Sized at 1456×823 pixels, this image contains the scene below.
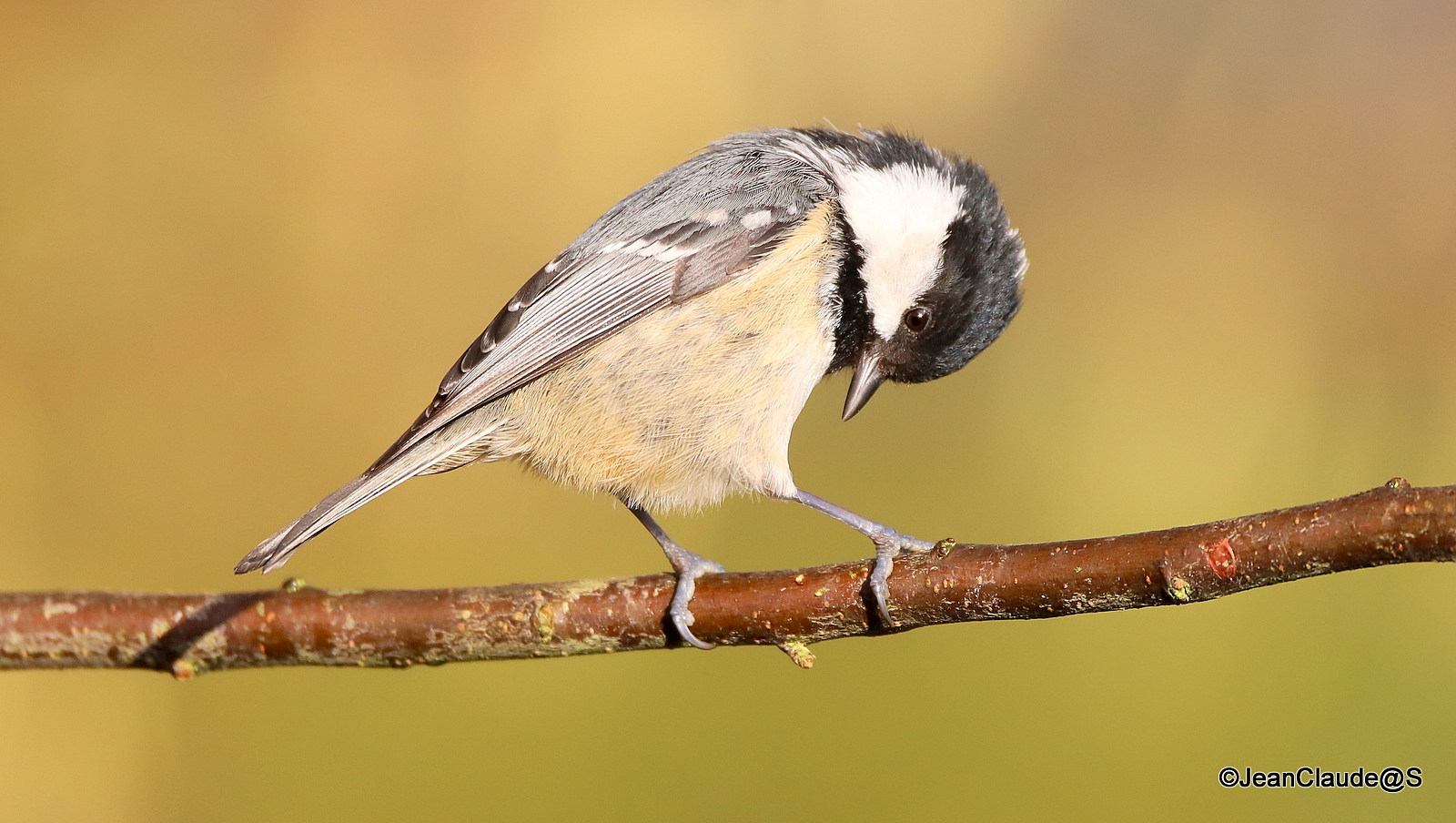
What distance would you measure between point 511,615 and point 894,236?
3.23ft

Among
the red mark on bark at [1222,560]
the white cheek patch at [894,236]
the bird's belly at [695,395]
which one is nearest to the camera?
the red mark on bark at [1222,560]

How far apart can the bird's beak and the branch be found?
56cm

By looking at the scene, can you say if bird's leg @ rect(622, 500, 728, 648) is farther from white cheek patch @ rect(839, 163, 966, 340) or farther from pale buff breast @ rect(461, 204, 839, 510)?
white cheek patch @ rect(839, 163, 966, 340)

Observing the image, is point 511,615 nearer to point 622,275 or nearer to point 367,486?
point 367,486

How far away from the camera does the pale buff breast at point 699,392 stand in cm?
177

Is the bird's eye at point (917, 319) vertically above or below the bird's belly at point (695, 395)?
above

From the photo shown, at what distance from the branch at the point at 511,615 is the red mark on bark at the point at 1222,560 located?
13 centimetres

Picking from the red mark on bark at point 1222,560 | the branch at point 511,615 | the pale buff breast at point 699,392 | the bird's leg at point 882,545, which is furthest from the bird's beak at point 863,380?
the red mark on bark at point 1222,560

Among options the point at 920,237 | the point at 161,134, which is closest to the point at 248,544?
the point at 161,134

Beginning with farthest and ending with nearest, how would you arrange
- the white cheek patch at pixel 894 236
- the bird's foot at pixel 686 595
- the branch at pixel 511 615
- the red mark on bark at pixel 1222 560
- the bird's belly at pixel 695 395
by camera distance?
the white cheek patch at pixel 894 236 → the bird's belly at pixel 695 395 → the bird's foot at pixel 686 595 → the branch at pixel 511 615 → the red mark on bark at pixel 1222 560

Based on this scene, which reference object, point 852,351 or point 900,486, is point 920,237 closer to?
point 852,351

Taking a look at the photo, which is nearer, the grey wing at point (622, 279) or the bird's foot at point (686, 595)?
the bird's foot at point (686, 595)

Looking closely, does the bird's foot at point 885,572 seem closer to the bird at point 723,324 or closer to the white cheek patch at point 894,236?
the bird at point 723,324

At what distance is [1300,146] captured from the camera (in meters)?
2.67
